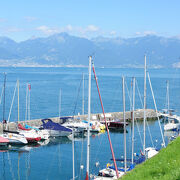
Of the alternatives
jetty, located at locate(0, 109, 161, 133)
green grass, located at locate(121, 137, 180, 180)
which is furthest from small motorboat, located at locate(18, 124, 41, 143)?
green grass, located at locate(121, 137, 180, 180)

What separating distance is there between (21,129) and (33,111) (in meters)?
25.7

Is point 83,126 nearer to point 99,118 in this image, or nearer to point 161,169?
point 99,118

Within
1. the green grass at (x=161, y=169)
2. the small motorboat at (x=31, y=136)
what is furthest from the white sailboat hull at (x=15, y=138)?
the green grass at (x=161, y=169)

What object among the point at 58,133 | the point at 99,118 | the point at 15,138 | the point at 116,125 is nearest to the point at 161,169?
the point at 15,138

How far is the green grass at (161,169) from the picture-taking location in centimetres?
1066

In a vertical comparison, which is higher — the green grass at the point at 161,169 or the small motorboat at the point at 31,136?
the green grass at the point at 161,169

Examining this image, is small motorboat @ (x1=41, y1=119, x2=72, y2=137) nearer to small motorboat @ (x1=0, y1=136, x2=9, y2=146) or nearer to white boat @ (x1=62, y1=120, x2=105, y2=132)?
white boat @ (x1=62, y1=120, x2=105, y2=132)

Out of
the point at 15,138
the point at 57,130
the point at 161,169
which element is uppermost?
the point at 161,169

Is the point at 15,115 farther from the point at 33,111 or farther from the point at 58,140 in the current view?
the point at 58,140

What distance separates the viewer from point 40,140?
38125 mm

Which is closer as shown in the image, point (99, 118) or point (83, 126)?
point (83, 126)

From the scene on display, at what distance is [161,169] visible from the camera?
11.7 metres

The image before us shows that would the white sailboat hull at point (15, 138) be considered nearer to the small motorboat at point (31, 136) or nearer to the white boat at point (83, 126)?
the small motorboat at point (31, 136)

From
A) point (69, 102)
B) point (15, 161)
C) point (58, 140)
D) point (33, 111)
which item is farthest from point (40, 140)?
point (69, 102)
